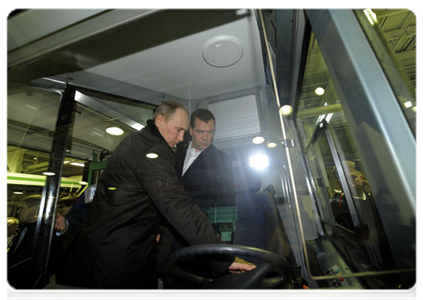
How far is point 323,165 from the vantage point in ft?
5.59

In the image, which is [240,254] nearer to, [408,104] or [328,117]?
[408,104]

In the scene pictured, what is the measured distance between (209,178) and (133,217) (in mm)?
645

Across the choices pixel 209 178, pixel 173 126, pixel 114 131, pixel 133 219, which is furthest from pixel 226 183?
pixel 114 131

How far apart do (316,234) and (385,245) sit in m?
1.31

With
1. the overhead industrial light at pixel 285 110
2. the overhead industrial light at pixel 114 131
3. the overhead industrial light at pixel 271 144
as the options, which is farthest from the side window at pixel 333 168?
the overhead industrial light at pixel 114 131

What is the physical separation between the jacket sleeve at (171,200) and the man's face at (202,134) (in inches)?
16.0

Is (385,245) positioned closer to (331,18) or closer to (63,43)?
(331,18)

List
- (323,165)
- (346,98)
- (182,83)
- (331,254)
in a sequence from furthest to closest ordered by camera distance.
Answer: (182,83) < (323,165) < (331,254) < (346,98)

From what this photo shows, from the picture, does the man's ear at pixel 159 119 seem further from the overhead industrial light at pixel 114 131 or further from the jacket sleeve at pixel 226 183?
the jacket sleeve at pixel 226 183

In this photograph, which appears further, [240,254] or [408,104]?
[240,254]

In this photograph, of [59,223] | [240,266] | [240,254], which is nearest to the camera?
[240,254]

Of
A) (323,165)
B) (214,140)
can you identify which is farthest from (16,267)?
(323,165)

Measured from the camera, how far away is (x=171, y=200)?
1.24 metres

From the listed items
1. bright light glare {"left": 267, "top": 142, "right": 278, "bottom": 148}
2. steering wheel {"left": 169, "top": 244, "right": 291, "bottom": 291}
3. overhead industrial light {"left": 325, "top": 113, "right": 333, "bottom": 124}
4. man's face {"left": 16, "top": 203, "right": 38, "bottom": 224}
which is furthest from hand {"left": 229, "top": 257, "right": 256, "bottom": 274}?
man's face {"left": 16, "top": 203, "right": 38, "bottom": 224}
